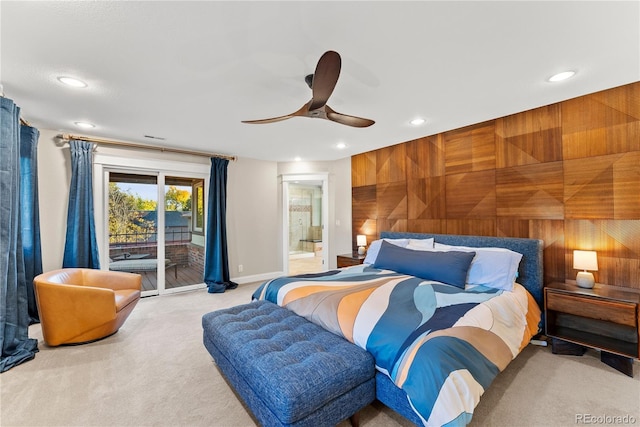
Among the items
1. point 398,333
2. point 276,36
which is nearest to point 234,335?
point 398,333

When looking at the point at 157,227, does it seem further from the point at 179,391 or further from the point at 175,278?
the point at 179,391

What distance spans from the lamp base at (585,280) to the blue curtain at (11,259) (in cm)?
521

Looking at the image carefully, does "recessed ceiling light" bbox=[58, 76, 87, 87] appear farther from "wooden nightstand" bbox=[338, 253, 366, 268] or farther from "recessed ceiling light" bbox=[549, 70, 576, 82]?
"recessed ceiling light" bbox=[549, 70, 576, 82]

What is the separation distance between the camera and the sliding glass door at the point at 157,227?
4316 millimetres

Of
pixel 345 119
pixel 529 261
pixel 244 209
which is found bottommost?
pixel 529 261

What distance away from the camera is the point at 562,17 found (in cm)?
164

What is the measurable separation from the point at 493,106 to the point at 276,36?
2497mm

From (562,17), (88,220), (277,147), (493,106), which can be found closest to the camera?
(562,17)

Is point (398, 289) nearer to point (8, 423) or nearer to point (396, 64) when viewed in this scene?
point (396, 64)

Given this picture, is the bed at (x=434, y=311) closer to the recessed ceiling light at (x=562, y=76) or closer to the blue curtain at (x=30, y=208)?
the recessed ceiling light at (x=562, y=76)

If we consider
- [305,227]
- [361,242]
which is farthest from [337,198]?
[305,227]

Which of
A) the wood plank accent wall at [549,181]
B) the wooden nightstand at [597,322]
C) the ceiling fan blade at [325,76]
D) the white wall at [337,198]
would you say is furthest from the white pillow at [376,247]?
the ceiling fan blade at [325,76]

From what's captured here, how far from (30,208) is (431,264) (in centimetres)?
466

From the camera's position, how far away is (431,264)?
3.01 meters
